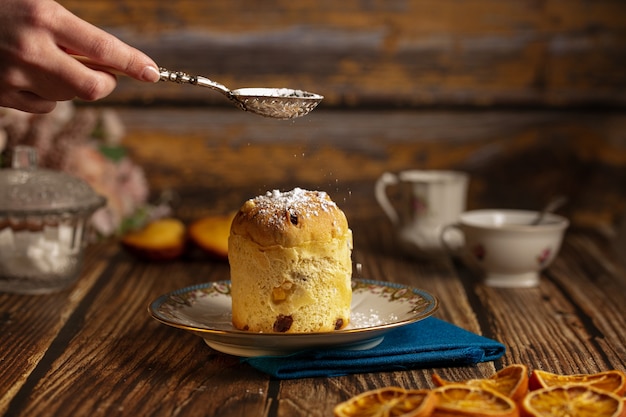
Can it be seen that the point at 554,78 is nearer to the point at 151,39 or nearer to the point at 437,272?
the point at 437,272

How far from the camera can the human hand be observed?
122cm

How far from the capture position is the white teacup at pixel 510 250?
5.86 ft

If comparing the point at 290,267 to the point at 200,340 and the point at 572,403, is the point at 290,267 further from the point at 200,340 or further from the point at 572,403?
the point at 572,403

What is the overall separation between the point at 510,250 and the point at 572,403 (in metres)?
0.77

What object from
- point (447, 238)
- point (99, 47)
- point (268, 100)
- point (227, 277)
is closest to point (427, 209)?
point (447, 238)

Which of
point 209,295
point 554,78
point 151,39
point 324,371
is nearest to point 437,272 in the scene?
point 209,295

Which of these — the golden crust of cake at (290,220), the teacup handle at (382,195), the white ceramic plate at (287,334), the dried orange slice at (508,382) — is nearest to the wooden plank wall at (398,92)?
the teacup handle at (382,195)

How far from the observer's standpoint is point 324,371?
1.22 m

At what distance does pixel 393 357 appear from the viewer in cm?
125

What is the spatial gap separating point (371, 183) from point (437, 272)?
73 cm

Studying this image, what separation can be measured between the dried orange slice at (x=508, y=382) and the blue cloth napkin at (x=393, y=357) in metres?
0.12

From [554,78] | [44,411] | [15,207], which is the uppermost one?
[554,78]

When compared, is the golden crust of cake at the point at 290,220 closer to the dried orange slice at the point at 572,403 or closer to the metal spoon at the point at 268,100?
the metal spoon at the point at 268,100

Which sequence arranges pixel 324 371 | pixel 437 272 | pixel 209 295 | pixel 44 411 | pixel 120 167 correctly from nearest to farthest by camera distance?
pixel 44 411 < pixel 324 371 < pixel 209 295 < pixel 437 272 < pixel 120 167
